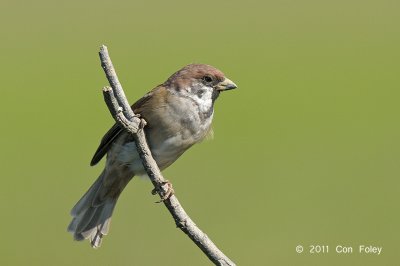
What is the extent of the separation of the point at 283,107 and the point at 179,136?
25.6 ft

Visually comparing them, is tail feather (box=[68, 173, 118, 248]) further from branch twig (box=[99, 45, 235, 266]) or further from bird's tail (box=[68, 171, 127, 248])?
branch twig (box=[99, 45, 235, 266])

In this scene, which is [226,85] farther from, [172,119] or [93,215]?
[93,215]

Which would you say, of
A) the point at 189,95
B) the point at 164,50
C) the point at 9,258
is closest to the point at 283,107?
the point at 164,50

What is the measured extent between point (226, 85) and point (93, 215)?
1548 mm

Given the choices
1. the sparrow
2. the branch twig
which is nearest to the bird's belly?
the sparrow

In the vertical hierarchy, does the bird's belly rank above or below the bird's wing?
below

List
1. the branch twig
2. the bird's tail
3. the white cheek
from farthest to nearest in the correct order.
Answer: the bird's tail < the white cheek < the branch twig

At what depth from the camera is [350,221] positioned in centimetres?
977

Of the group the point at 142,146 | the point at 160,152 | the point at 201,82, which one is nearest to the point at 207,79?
the point at 201,82

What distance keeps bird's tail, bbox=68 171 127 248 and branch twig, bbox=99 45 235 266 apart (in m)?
2.05

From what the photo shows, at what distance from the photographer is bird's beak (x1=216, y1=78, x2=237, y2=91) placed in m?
6.21

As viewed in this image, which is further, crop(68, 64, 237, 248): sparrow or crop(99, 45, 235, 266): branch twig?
crop(68, 64, 237, 248): sparrow

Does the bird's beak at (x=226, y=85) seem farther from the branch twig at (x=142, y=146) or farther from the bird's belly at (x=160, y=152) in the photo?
the branch twig at (x=142, y=146)

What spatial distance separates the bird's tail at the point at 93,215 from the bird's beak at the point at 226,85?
1234 mm
